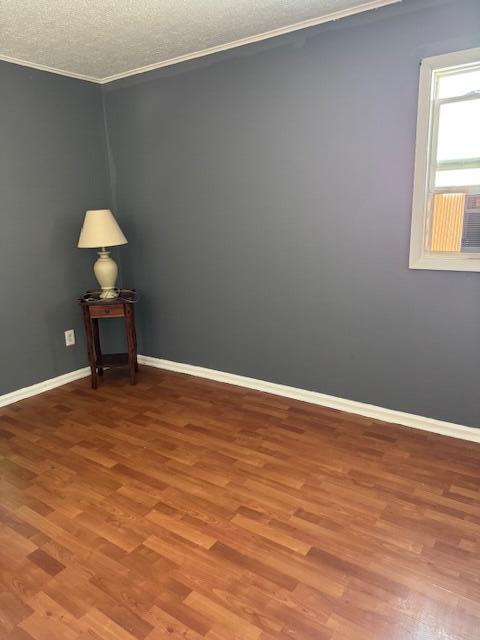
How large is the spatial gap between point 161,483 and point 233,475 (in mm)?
369

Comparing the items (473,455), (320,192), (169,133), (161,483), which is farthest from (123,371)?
(473,455)

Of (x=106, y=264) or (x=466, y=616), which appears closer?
(x=466, y=616)

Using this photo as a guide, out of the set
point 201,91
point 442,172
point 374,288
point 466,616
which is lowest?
point 466,616

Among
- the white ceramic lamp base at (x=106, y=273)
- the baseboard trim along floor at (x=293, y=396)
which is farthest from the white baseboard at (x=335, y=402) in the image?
the white ceramic lamp base at (x=106, y=273)

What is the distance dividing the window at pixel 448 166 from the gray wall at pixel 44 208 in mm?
2495

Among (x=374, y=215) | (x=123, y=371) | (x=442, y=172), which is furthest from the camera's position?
(x=123, y=371)

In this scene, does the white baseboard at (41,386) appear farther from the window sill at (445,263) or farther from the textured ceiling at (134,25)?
the window sill at (445,263)

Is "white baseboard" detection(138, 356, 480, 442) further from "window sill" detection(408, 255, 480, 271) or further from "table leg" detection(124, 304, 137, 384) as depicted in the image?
"window sill" detection(408, 255, 480, 271)

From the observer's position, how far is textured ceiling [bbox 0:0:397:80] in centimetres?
225

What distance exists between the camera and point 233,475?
7.48ft

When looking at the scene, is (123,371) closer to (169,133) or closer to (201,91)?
(169,133)

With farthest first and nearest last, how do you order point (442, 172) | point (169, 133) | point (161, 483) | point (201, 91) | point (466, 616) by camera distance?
point (169, 133)
point (201, 91)
point (442, 172)
point (161, 483)
point (466, 616)

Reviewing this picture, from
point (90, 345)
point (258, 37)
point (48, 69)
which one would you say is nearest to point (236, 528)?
point (90, 345)

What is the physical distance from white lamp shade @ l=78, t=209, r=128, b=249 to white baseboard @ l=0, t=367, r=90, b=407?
3.56 feet
